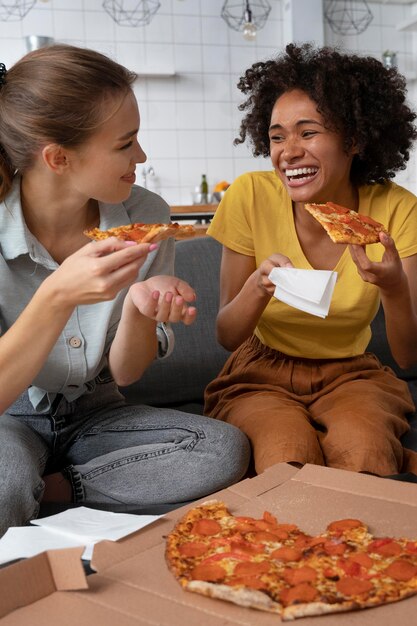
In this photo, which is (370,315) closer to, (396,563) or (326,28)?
(396,563)

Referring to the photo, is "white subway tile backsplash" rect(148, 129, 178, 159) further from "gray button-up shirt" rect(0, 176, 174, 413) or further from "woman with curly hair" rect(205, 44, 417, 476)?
"gray button-up shirt" rect(0, 176, 174, 413)

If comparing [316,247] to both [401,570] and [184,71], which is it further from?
[184,71]

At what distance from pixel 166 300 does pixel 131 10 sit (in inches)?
171

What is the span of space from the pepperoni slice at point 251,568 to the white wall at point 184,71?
177 inches

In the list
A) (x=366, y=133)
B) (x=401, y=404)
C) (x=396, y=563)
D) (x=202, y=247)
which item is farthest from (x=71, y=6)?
(x=396, y=563)

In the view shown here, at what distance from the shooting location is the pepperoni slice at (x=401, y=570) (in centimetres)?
89

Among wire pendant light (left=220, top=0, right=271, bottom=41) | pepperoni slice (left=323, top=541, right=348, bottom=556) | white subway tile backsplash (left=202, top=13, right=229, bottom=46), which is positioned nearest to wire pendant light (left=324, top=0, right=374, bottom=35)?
wire pendant light (left=220, top=0, right=271, bottom=41)

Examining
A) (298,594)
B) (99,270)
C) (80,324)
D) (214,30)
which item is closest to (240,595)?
(298,594)

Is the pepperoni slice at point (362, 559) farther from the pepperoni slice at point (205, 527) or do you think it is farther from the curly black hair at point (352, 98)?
the curly black hair at point (352, 98)

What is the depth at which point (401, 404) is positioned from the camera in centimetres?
180

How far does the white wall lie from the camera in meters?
5.18

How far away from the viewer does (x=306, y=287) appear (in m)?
1.49

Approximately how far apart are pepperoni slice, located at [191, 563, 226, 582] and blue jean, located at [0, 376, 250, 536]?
2.02ft

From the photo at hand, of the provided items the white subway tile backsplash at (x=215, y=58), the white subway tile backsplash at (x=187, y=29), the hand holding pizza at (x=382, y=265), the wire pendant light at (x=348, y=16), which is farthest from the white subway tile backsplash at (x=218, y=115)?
the hand holding pizza at (x=382, y=265)
